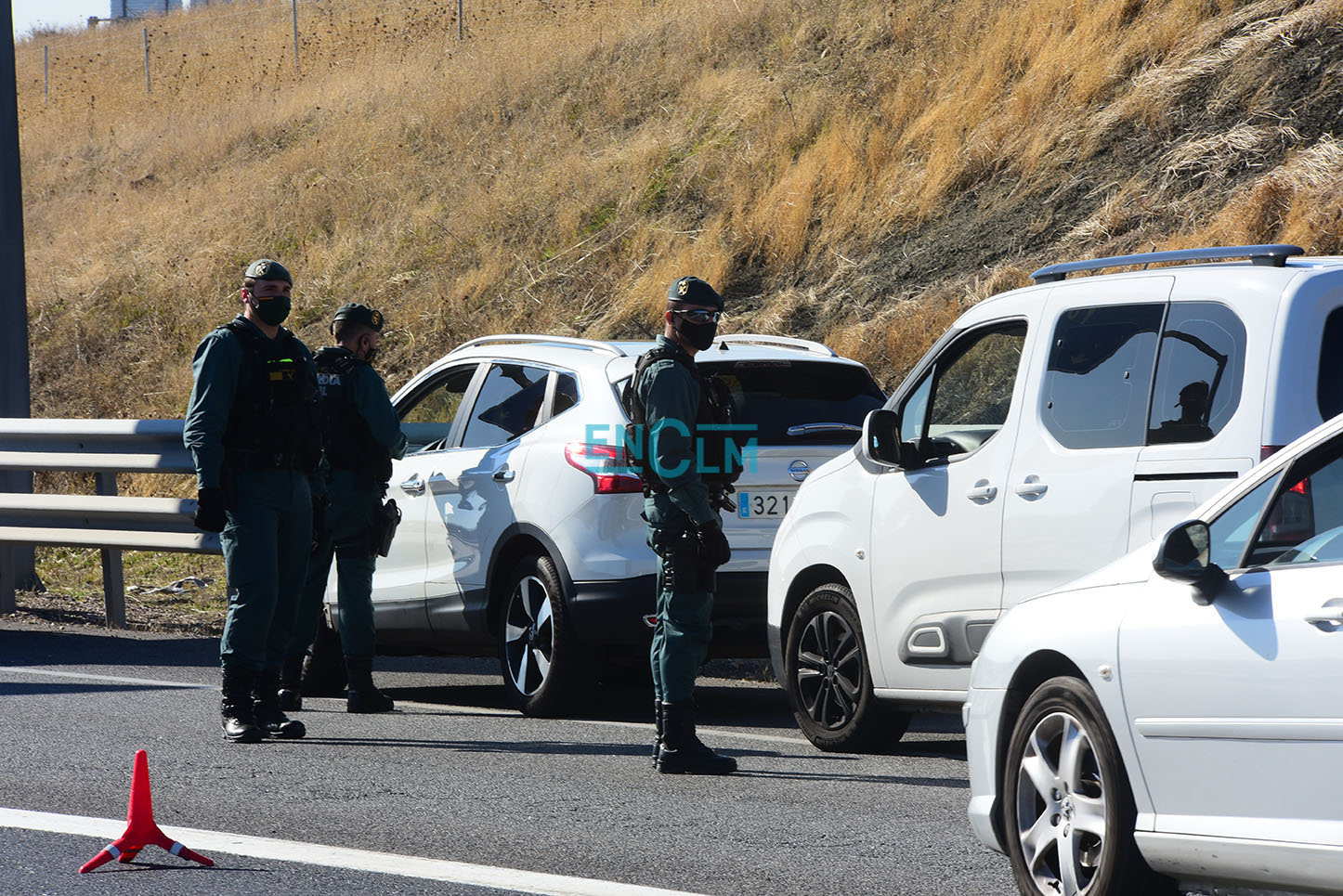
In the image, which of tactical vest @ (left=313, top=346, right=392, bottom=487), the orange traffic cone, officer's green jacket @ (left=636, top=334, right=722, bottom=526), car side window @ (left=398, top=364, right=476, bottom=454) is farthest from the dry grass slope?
the orange traffic cone

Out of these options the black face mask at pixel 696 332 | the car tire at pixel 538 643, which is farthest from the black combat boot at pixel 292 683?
the black face mask at pixel 696 332

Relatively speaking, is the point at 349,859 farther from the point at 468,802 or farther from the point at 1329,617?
the point at 1329,617

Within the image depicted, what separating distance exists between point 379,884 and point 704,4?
23111 mm

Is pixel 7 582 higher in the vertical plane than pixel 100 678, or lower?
higher

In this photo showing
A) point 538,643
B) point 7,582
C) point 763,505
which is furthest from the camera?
point 7,582

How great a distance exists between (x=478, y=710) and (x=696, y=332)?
3.01m

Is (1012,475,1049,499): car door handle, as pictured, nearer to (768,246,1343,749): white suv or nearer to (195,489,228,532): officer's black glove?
(768,246,1343,749): white suv

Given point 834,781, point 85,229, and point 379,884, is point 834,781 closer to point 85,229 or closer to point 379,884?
point 379,884

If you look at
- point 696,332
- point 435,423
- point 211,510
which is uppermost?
point 696,332

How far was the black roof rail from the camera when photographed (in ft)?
20.0

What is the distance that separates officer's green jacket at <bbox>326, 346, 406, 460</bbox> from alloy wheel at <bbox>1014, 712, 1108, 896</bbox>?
15.2 ft

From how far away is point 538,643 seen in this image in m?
8.73

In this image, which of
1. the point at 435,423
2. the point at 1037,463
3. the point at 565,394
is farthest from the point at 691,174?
the point at 1037,463

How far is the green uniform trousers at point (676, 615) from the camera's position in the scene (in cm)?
717
